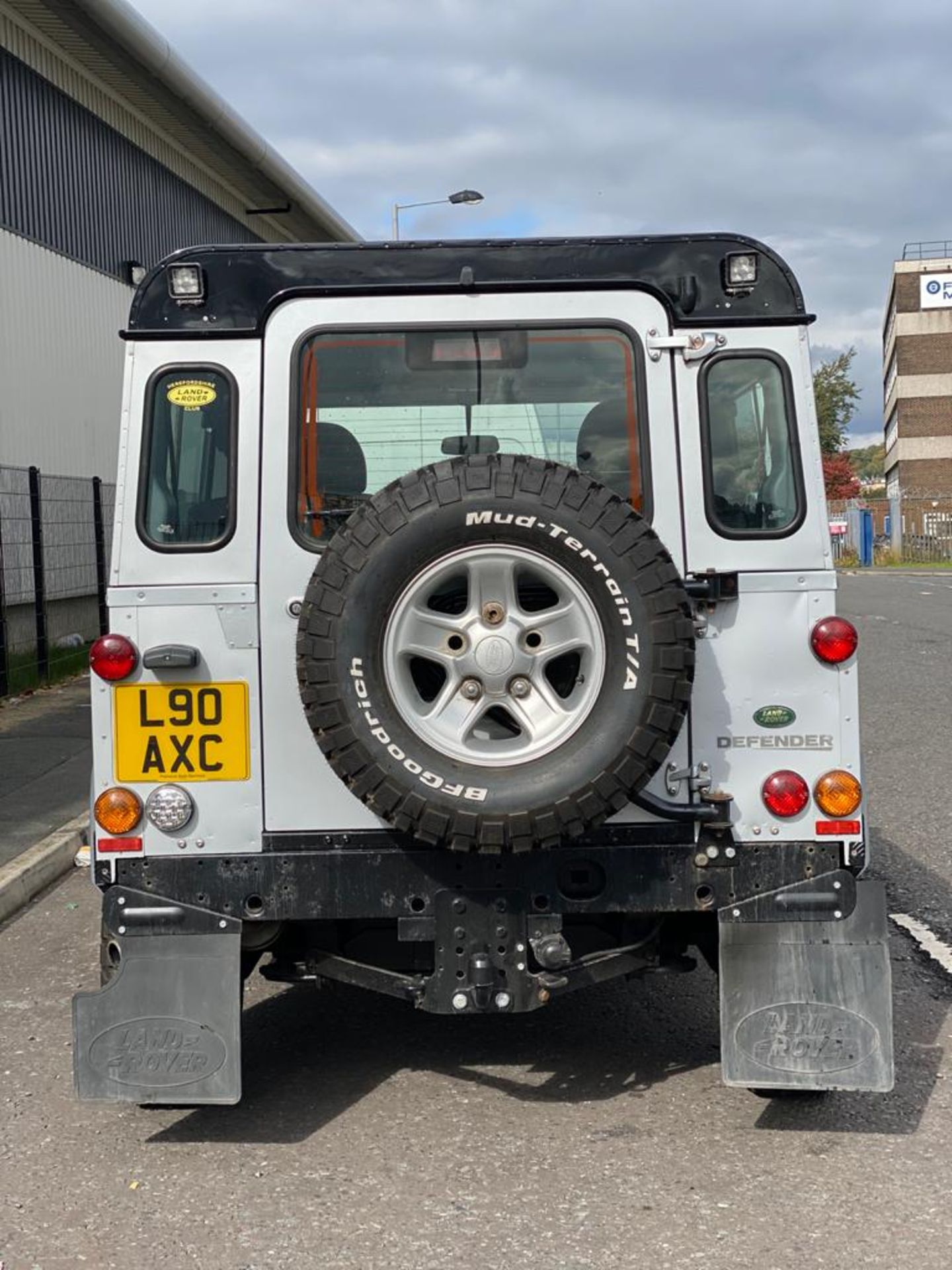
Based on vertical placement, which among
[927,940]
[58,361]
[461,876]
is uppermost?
[58,361]

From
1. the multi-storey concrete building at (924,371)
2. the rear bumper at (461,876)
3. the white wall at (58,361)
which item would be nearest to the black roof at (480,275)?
the rear bumper at (461,876)

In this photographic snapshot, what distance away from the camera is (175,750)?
4.71 meters

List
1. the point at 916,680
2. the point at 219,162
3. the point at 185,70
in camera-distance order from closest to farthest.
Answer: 1. the point at 916,680
2. the point at 185,70
3. the point at 219,162

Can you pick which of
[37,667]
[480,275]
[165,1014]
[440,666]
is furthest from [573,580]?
[37,667]

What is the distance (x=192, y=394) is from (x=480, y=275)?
951mm

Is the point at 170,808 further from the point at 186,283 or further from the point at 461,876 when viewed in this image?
the point at 186,283

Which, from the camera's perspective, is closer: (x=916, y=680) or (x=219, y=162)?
(x=916, y=680)

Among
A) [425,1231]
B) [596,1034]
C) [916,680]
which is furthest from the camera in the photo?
[916,680]

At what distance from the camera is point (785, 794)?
469 centimetres

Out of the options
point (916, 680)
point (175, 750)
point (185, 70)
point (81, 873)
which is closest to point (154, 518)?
point (175, 750)

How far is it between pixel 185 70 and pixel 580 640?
20010mm

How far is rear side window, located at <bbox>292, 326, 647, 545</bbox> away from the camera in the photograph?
4793mm

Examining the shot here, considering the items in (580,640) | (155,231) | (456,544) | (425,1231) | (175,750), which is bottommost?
(425,1231)

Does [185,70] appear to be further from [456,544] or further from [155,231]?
[456,544]
